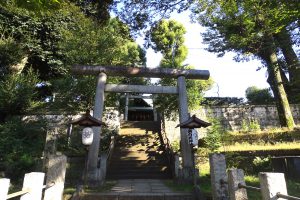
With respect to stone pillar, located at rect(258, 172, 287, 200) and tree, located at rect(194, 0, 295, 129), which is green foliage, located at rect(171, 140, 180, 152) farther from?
Result: stone pillar, located at rect(258, 172, 287, 200)

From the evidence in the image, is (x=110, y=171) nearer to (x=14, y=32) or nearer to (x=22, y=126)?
(x=22, y=126)

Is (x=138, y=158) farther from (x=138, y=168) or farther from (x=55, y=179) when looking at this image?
(x=55, y=179)

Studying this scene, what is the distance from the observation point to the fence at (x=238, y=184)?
346cm

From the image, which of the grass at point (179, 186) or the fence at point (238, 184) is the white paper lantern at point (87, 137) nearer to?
the grass at point (179, 186)

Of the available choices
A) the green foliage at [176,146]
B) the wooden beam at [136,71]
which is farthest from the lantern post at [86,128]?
the green foliage at [176,146]

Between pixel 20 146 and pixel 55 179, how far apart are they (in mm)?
7222

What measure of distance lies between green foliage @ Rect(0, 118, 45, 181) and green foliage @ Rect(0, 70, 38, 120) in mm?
786

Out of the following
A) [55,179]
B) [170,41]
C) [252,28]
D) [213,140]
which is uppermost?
[170,41]

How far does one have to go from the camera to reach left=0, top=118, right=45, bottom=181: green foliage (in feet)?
32.4

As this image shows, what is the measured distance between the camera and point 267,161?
10.8 meters

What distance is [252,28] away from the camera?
15117 mm

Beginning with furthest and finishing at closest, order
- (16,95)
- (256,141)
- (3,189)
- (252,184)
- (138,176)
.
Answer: (256,141) < (16,95) < (138,176) < (252,184) < (3,189)

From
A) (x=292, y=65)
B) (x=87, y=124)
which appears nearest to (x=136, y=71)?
(x=87, y=124)

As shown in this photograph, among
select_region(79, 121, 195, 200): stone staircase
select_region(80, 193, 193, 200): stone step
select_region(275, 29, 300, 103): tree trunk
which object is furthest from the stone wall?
select_region(80, 193, 193, 200): stone step
